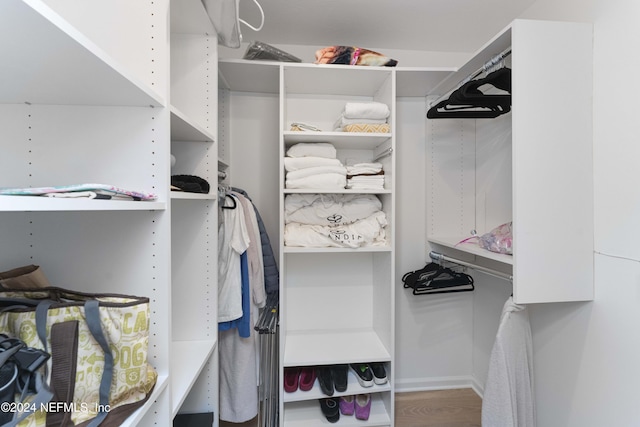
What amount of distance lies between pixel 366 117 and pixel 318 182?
45 cm

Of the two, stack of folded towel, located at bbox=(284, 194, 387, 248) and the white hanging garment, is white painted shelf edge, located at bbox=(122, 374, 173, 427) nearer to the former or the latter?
stack of folded towel, located at bbox=(284, 194, 387, 248)

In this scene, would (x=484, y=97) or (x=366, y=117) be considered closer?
(x=484, y=97)

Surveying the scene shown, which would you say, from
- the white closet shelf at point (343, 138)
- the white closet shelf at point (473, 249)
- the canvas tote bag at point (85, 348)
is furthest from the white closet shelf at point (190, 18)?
the white closet shelf at point (473, 249)

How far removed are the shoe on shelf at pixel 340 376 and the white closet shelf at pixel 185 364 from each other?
711mm

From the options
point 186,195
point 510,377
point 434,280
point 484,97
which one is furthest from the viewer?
point 434,280

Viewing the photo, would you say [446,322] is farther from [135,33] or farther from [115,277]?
[135,33]

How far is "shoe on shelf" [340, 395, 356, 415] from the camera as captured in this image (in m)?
1.52

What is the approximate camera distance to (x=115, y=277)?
0.74 meters

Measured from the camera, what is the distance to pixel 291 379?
1523 mm

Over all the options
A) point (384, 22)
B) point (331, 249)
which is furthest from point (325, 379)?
point (384, 22)

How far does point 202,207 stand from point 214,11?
773 millimetres

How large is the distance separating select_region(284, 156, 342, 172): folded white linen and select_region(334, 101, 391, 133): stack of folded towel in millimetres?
217

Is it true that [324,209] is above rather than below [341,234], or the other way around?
above

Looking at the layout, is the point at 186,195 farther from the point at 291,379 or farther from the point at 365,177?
the point at 291,379
